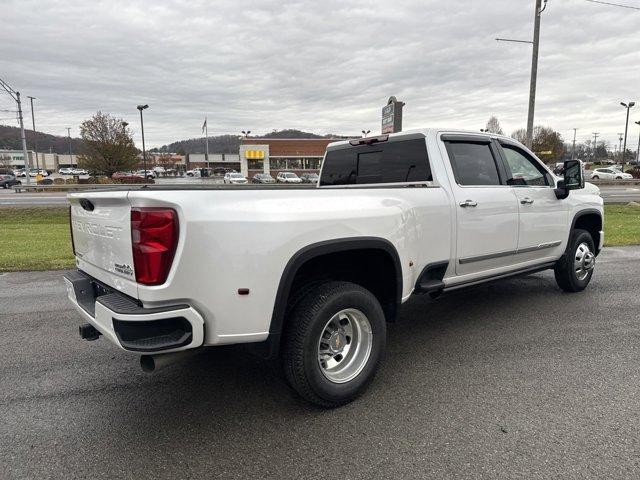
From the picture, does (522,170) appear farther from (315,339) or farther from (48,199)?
(48,199)

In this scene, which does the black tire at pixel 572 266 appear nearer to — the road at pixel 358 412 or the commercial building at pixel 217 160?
the road at pixel 358 412

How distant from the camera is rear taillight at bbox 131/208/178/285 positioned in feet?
8.08

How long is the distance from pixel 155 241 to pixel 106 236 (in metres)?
0.56

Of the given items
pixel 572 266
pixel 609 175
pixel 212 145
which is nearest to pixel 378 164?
pixel 572 266

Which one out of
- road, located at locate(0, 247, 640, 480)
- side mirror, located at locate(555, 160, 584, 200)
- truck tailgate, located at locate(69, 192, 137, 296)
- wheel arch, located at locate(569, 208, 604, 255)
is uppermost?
side mirror, located at locate(555, 160, 584, 200)

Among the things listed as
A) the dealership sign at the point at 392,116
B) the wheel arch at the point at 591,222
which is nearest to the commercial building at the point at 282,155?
the dealership sign at the point at 392,116

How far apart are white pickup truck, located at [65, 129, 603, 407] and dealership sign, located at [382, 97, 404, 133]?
670cm

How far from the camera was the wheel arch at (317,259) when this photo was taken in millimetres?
2822

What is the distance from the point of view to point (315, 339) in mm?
2990

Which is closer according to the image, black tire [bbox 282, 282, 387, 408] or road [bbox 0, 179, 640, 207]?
black tire [bbox 282, 282, 387, 408]

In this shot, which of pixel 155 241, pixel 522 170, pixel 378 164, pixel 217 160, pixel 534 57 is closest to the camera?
pixel 155 241

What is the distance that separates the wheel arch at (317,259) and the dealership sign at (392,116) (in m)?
8.07

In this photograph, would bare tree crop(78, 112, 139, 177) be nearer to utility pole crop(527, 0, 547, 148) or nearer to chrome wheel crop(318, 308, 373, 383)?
utility pole crop(527, 0, 547, 148)

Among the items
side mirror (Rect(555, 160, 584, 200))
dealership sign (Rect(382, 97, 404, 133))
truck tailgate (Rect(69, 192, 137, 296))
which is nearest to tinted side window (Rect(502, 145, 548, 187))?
side mirror (Rect(555, 160, 584, 200))
